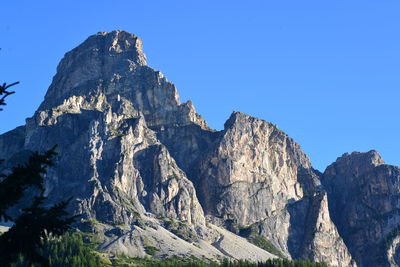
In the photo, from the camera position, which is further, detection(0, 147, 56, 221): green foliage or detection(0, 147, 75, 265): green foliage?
detection(0, 147, 56, 221): green foliage

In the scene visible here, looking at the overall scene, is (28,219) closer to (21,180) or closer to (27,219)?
(27,219)

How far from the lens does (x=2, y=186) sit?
2422 centimetres

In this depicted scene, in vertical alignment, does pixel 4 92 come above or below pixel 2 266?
above

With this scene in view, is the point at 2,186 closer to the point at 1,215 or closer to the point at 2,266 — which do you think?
the point at 1,215

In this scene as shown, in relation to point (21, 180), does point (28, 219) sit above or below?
below

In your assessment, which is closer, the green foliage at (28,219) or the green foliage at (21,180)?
the green foliage at (28,219)

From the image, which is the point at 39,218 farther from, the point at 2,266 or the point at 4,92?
the point at 4,92

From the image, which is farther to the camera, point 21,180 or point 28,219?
point 21,180

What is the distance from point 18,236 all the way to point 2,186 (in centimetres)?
188

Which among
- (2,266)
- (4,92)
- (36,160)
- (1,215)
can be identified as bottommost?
(2,266)

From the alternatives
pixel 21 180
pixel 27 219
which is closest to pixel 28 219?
pixel 27 219

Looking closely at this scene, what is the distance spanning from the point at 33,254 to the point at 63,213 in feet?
5.89

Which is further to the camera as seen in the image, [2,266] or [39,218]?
[39,218]

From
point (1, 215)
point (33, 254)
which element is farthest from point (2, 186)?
point (33, 254)
